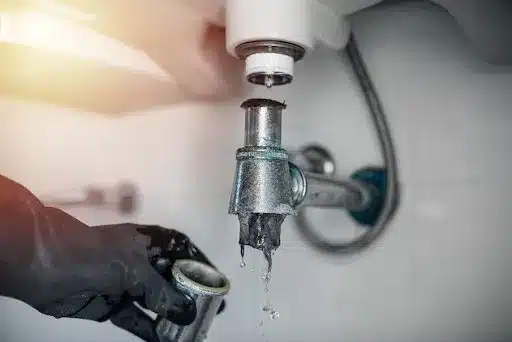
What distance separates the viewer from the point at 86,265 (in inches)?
20.9

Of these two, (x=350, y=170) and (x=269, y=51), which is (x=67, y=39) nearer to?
(x=269, y=51)

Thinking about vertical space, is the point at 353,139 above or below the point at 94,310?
above

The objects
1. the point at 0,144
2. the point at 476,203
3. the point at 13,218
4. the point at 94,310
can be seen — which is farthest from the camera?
the point at 0,144

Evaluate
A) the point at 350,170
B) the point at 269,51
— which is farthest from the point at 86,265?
the point at 350,170

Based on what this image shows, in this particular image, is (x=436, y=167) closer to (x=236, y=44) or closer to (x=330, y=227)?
(x=330, y=227)

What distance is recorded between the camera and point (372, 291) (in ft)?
2.63

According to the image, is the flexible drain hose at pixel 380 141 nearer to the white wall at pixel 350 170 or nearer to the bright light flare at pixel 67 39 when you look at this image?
the white wall at pixel 350 170

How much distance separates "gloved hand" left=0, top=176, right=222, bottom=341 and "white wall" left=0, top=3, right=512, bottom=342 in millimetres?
161

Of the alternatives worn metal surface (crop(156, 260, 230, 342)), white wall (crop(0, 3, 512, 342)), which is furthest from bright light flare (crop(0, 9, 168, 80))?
worn metal surface (crop(156, 260, 230, 342))

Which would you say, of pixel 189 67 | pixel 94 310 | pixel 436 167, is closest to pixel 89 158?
pixel 189 67

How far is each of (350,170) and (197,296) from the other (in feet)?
1.05

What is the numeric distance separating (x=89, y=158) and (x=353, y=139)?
394mm

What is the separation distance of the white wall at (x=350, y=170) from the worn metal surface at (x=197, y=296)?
0.60ft

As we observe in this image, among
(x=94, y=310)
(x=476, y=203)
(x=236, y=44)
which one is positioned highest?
(x=236, y=44)
